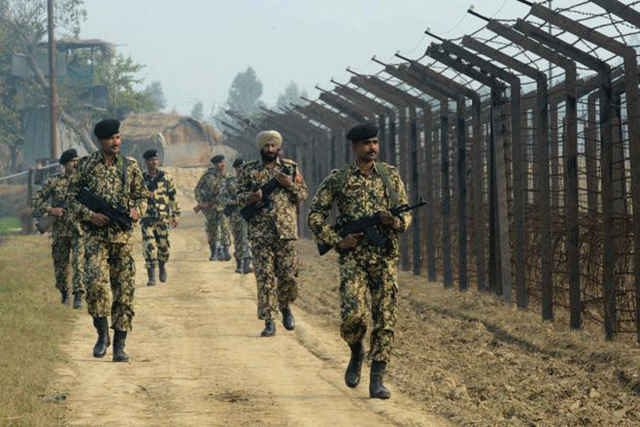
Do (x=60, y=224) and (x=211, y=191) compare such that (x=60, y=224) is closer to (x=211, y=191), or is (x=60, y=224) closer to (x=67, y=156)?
(x=67, y=156)

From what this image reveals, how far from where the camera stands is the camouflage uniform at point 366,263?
27.6 ft

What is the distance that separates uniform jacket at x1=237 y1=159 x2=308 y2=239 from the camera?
11.6 metres

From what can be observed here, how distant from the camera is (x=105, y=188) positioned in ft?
33.0

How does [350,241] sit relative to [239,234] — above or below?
above

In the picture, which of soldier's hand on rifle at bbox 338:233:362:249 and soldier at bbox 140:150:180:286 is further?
soldier at bbox 140:150:180:286

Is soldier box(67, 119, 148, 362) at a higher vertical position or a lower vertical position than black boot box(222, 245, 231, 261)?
higher

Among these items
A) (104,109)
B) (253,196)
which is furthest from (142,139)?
(253,196)

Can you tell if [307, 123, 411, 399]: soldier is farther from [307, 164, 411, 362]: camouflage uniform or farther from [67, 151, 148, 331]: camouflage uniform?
[67, 151, 148, 331]: camouflage uniform

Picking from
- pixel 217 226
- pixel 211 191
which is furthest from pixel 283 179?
pixel 217 226

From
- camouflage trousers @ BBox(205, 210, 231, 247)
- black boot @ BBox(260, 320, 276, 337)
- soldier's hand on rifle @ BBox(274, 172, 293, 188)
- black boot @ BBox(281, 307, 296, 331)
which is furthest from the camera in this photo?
camouflage trousers @ BBox(205, 210, 231, 247)

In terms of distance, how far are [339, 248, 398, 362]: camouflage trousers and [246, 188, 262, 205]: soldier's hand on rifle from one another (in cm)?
317

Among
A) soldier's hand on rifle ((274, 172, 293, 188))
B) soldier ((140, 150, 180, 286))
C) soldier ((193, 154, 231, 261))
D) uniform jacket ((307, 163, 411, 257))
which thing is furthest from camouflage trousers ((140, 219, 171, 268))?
uniform jacket ((307, 163, 411, 257))

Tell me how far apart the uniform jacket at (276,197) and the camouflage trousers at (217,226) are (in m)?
8.72

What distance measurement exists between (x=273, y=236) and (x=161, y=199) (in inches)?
242
